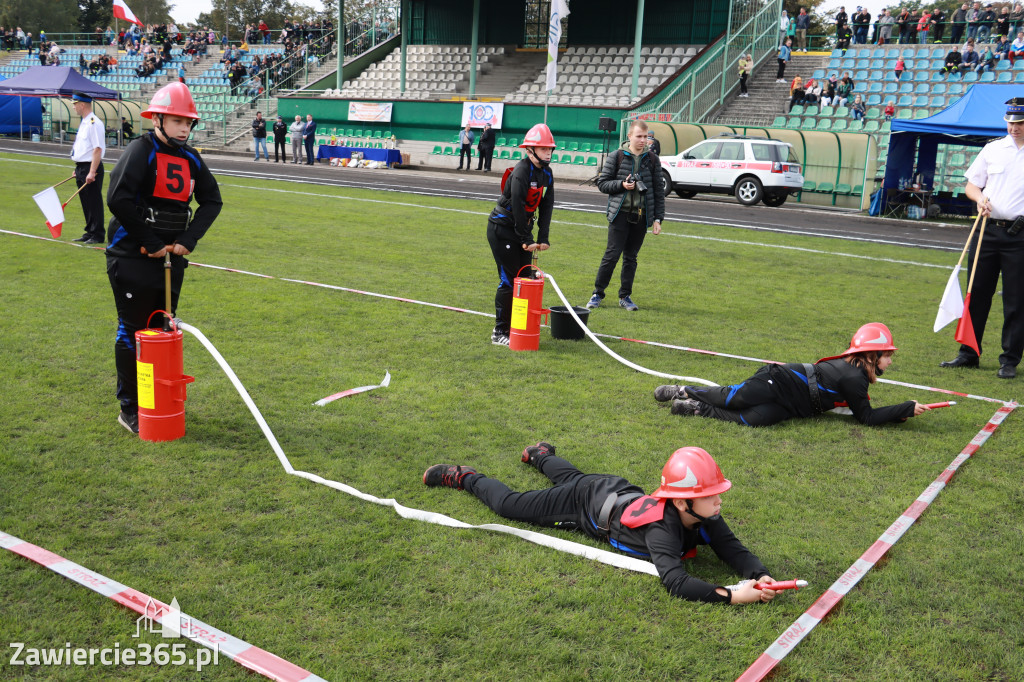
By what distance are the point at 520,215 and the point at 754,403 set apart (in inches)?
113

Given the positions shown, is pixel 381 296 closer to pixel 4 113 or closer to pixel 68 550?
pixel 68 550

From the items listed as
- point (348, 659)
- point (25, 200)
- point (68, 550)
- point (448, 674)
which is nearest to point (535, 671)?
point (448, 674)

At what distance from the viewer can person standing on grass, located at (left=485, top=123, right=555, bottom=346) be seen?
7641mm

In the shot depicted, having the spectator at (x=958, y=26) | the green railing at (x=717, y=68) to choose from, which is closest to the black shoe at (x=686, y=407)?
the green railing at (x=717, y=68)

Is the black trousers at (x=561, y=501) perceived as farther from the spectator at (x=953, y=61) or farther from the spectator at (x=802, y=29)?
the spectator at (x=802, y=29)

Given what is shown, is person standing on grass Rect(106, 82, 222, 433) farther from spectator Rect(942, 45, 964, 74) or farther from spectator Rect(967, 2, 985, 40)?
spectator Rect(967, 2, 985, 40)

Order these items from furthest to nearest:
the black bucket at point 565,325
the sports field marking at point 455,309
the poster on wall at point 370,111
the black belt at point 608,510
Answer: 1. the poster on wall at point 370,111
2. the black bucket at point 565,325
3. the sports field marking at point 455,309
4. the black belt at point 608,510

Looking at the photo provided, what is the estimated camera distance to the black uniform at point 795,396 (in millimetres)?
5934

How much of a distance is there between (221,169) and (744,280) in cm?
2193

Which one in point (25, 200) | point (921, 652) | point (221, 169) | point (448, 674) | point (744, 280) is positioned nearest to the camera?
point (448, 674)

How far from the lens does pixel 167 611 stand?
3.38m

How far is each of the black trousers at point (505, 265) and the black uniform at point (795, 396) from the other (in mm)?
2569

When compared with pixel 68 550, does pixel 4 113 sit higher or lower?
higher

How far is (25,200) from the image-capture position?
1691 cm
